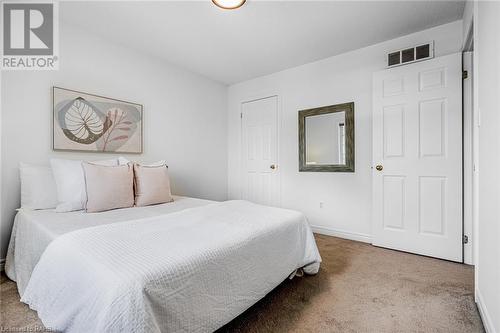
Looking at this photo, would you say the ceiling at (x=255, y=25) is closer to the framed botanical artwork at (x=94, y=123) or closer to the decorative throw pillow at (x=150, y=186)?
the framed botanical artwork at (x=94, y=123)

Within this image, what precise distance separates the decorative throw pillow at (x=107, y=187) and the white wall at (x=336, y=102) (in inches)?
88.1

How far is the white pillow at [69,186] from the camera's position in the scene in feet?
6.67

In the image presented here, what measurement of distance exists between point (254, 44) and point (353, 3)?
1.15m

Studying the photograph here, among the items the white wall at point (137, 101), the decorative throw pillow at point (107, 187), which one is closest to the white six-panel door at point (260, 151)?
the white wall at point (137, 101)

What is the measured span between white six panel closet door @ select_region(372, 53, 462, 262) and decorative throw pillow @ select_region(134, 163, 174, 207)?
239cm

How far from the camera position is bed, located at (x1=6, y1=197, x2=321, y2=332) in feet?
3.04

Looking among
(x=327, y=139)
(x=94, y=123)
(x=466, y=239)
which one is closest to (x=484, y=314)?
(x=466, y=239)

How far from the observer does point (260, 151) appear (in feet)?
13.1

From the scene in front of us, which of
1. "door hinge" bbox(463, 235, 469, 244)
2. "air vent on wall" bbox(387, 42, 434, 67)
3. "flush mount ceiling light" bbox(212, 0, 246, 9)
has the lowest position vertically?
"door hinge" bbox(463, 235, 469, 244)

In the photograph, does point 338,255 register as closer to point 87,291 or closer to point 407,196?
point 407,196

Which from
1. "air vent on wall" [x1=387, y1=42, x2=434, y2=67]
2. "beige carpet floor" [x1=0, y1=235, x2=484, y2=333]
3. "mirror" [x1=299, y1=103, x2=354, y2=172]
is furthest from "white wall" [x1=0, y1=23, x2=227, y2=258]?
"air vent on wall" [x1=387, y1=42, x2=434, y2=67]

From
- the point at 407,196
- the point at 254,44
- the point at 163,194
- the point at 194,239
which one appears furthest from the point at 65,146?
the point at 407,196

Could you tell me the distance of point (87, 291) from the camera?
3.20 ft

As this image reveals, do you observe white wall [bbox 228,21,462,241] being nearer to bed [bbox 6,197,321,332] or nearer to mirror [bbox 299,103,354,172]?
mirror [bbox 299,103,354,172]
